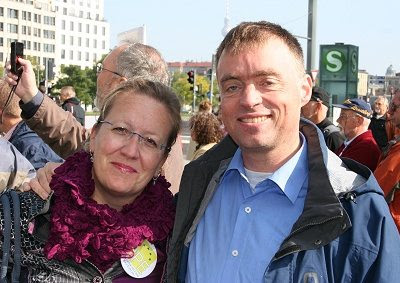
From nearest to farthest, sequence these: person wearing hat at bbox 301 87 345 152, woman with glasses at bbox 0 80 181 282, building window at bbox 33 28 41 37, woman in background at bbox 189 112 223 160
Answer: woman with glasses at bbox 0 80 181 282 < woman in background at bbox 189 112 223 160 < person wearing hat at bbox 301 87 345 152 < building window at bbox 33 28 41 37

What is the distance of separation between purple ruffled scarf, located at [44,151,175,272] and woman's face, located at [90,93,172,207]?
0.07 m

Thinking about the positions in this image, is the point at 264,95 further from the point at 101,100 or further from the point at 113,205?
the point at 101,100

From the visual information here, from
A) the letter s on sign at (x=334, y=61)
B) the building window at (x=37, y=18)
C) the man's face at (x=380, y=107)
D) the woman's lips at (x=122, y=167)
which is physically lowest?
the woman's lips at (x=122, y=167)

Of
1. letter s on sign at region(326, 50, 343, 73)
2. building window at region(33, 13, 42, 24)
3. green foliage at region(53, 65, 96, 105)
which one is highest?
building window at region(33, 13, 42, 24)

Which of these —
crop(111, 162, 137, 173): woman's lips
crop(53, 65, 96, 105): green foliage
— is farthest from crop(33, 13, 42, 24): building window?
crop(111, 162, 137, 173): woman's lips

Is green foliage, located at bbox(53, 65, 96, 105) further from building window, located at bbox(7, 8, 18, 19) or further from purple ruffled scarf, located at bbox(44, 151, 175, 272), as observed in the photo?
purple ruffled scarf, located at bbox(44, 151, 175, 272)

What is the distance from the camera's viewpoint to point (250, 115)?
228 cm

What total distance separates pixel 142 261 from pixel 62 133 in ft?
4.76

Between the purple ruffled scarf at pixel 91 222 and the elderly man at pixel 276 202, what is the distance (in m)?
0.14

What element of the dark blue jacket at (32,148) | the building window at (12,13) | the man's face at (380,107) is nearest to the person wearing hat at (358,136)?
the dark blue jacket at (32,148)

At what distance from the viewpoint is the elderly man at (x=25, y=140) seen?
4.26 m

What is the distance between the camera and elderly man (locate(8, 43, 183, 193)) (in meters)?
3.39

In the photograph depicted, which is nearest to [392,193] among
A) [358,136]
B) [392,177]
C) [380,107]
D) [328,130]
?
[392,177]

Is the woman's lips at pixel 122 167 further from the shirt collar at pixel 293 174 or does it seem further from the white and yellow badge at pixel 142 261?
the shirt collar at pixel 293 174
